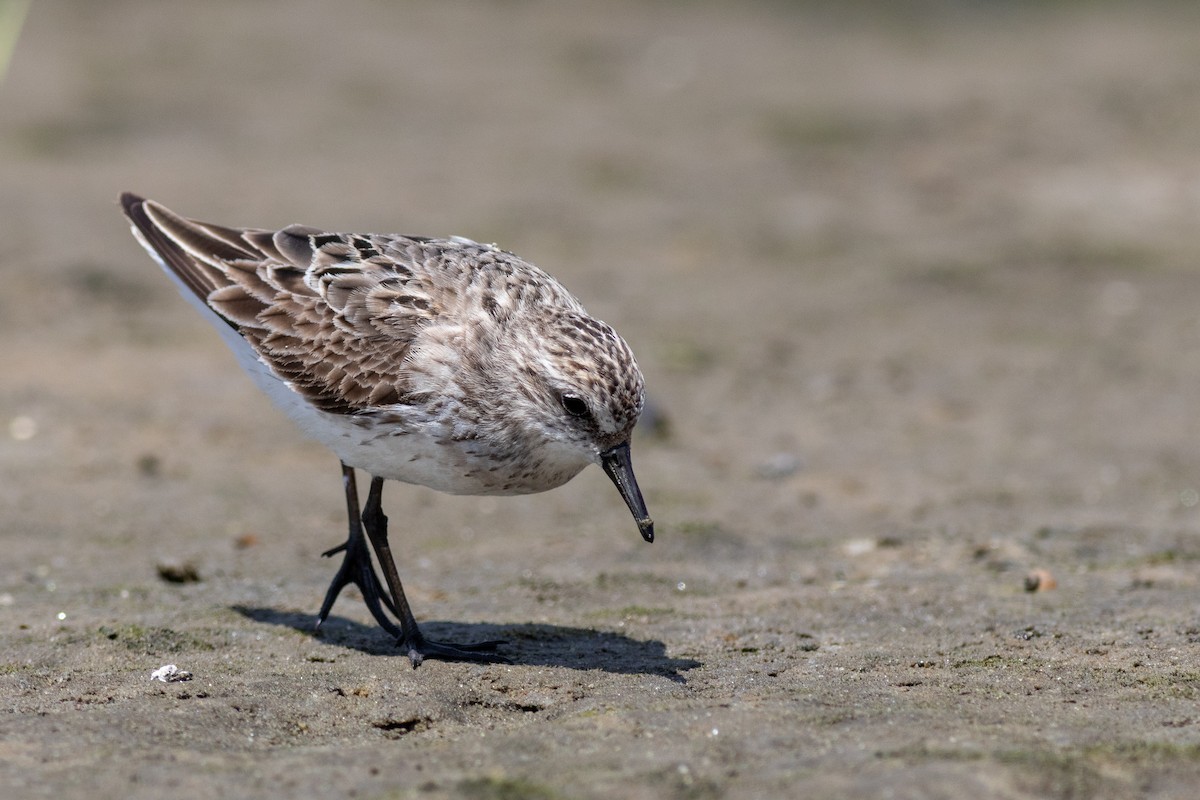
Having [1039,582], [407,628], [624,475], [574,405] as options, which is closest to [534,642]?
[407,628]

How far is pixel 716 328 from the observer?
1254cm

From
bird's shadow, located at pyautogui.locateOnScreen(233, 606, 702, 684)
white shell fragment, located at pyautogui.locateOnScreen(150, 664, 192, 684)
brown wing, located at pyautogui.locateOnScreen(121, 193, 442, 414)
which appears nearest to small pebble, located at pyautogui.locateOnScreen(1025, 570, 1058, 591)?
bird's shadow, located at pyautogui.locateOnScreen(233, 606, 702, 684)

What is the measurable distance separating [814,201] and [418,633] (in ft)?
31.5

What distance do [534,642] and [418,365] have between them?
1.42m

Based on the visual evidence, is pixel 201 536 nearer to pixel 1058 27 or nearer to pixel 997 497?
pixel 997 497

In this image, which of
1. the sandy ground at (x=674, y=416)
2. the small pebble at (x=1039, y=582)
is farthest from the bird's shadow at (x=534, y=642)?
the small pebble at (x=1039, y=582)

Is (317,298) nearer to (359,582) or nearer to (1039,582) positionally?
(359,582)

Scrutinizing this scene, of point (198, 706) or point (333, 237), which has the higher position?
point (333, 237)

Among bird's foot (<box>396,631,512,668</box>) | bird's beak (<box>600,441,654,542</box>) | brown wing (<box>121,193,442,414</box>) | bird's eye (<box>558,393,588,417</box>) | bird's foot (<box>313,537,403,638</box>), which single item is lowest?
bird's foot (<box>396,631,512,668</box>)

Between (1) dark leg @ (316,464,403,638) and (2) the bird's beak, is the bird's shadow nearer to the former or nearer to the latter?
(1) dark leg @ (316,464,403,638)

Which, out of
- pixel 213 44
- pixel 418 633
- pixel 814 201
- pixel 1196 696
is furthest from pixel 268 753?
pixel 213 44

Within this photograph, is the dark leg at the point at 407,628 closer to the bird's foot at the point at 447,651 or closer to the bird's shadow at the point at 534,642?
the bird's foot at the point at 447,651

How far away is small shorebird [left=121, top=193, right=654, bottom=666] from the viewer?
631 cm

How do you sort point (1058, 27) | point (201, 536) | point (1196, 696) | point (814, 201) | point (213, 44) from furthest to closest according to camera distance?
1. point (1058, 27)
2. point (213, 44)
3. point (814, 201)
4. point (201, 536)
5. point (1196, 696)
